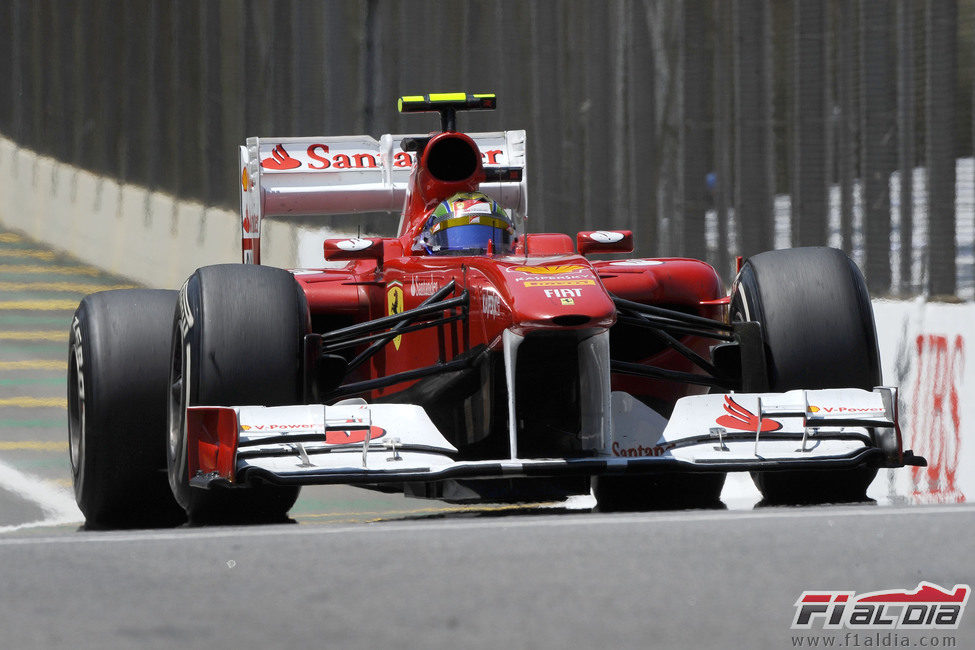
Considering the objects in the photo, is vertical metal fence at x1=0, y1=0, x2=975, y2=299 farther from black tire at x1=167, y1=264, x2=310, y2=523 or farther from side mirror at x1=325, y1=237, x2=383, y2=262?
black tire at x1=167, y1=264, x2=310, y2=523

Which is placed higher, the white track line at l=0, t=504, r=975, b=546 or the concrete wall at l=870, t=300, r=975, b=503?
the white track line at l=0, t=504, r=975, b=546

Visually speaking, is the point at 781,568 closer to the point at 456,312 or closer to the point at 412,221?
the point at 456,312

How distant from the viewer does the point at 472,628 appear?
3.11 m

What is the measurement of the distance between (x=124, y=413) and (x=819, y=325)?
104 inches

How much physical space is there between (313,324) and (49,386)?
17.6 ft

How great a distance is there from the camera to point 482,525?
12.3 ft

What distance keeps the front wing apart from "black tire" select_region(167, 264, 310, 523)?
110 mm

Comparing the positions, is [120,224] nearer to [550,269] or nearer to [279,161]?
[279,161]

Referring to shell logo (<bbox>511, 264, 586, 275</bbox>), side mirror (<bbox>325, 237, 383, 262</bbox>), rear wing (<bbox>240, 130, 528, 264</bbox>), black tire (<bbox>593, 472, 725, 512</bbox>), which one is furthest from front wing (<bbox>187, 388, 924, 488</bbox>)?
rear wing (<bbox>240, 130, 528, 264</bbox>)

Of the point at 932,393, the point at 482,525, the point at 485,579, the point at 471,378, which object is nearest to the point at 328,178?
the point at 471,378

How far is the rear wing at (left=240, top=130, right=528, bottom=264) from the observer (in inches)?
322

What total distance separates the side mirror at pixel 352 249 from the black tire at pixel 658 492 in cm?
140

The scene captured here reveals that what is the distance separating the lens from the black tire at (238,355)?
542 centimetres

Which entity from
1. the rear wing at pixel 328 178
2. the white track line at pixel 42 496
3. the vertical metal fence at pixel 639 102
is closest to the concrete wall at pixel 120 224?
the vertical metal fence at pixel 639 102
